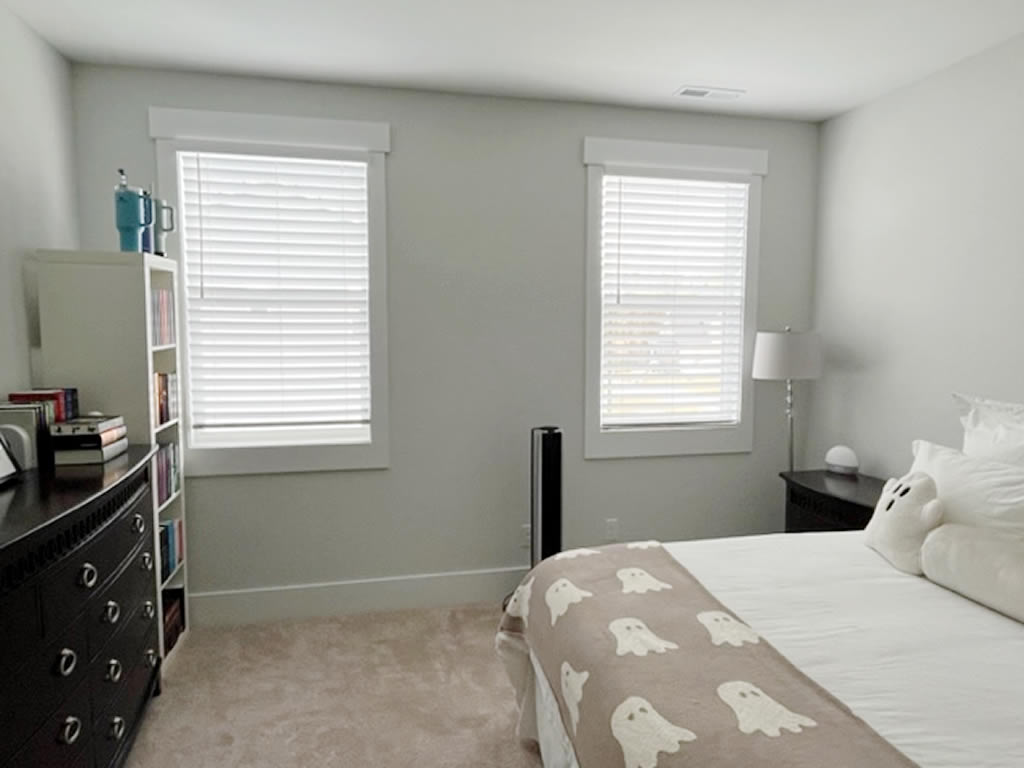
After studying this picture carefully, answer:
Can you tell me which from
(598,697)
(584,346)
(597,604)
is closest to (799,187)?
(584,346)

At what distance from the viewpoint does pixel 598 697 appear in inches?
59.0

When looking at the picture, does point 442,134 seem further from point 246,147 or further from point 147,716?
point 147,716

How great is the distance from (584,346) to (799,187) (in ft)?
5.25

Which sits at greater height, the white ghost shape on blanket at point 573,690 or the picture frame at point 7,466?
the picture frame at point 7,466

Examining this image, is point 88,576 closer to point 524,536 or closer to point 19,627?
point 19,627

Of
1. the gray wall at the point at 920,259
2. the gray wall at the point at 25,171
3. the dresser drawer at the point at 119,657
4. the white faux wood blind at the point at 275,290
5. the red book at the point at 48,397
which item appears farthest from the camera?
the white faux wood blind at the point at 275,290

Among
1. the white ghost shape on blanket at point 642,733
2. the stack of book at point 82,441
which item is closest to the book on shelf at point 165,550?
the stack of book at point 82,441

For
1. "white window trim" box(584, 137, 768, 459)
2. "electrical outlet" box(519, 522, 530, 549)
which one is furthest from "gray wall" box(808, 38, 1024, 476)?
"electrical outlet" box(519, 522, 530, 549)

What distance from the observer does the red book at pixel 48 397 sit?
7.30 ft

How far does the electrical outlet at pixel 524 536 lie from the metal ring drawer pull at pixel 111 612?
1.97 m

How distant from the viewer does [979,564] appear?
187 cm

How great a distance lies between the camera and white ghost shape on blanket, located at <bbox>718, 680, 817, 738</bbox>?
127 centimetres

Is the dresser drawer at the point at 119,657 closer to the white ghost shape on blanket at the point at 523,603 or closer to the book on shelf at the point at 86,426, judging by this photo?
the book on shelf at the point at 86,426

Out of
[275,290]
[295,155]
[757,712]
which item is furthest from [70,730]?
[295,155]
